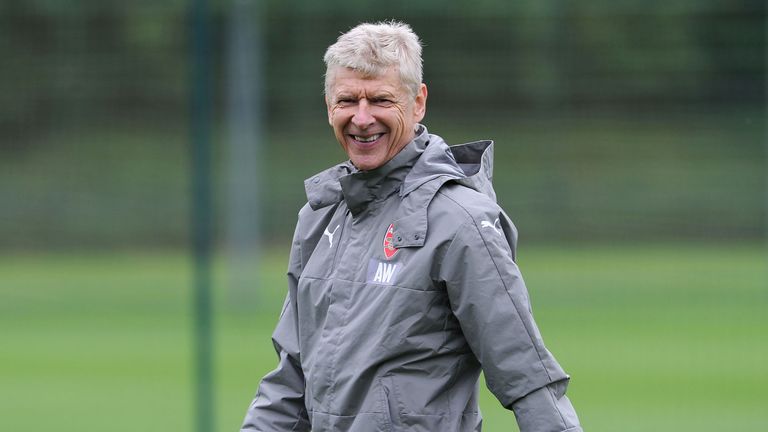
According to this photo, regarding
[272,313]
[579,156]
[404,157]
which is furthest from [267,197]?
[404,157]

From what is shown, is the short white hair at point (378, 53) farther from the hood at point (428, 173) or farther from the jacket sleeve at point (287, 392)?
the jacket sleeve at point (287, 392)

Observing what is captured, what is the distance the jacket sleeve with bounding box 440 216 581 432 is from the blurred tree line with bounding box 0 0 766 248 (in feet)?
15.3

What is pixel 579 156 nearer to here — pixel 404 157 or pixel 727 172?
pixel 727 172

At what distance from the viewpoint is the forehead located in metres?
2.71

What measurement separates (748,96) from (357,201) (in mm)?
5162

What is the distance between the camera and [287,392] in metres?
2.92

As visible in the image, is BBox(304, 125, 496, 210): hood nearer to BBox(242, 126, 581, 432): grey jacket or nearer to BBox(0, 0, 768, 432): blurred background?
BBox(242, 126, 581, 432): grey jacket

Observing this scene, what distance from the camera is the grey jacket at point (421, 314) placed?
100 inches

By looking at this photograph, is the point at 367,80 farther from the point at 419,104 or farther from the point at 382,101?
the point at 419,104

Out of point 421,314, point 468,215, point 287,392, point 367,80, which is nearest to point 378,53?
point 367,80

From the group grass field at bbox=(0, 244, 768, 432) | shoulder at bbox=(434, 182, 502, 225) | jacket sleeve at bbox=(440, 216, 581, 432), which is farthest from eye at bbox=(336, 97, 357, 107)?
grass field at bbox=(0, 244, 768, 432)

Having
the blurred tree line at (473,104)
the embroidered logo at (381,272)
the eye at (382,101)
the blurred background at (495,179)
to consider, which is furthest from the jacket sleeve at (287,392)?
the blurred tree line at (473,104)

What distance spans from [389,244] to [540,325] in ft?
16.7

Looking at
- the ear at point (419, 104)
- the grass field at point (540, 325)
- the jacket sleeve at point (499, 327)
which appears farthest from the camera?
the grass field at point (540, 325)
